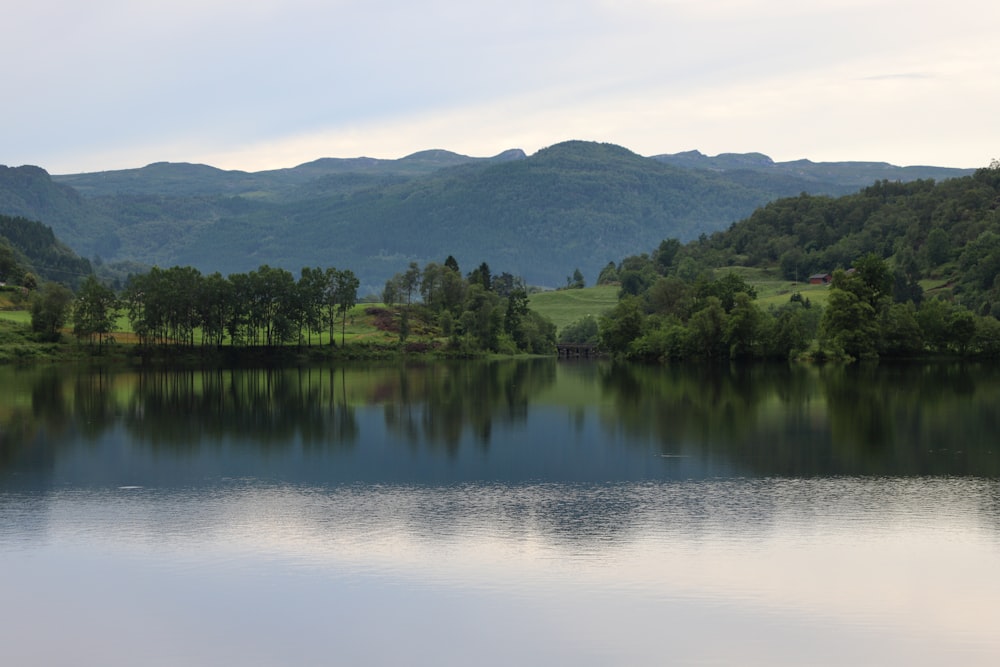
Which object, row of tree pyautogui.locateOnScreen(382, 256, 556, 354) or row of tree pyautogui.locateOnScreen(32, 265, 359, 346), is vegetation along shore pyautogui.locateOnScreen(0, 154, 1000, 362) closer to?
row of tree pyautogui.locateOnScreen(32, 265, 359, 346)

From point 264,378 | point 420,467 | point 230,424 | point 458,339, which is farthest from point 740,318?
point 420,467

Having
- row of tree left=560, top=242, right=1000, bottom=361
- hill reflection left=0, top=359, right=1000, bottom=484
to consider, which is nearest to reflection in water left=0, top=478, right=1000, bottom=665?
hill reflection left=0, top=359, right=1000, bottom=484

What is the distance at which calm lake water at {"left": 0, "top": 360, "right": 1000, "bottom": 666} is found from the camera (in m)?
25.2

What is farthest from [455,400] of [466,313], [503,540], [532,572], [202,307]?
[466,313]

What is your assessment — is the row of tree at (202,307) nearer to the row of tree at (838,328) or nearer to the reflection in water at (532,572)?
the row of tree at (838,328)

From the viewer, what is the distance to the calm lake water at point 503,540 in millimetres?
25156

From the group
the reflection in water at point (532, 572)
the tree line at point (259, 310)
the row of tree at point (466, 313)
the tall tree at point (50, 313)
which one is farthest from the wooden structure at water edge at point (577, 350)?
the reflection in water at point (532, 572)

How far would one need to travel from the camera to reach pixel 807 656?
78.2 ft

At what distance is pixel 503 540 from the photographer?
111 ft

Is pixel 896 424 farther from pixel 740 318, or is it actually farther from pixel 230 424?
pixel 740 318

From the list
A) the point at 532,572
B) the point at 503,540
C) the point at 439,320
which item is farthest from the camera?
the point at 439,320

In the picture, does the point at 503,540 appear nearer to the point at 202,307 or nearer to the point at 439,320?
the point at 202,307

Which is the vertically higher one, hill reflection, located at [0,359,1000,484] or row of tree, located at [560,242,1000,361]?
row of tree, located at [560,242,1000,361]

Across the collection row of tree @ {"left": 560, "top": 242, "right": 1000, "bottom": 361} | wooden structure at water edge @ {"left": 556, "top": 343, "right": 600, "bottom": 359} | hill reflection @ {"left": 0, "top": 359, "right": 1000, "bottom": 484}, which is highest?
row of tree @ {"left": 560, "top": 242, "right": 1000, "bottom": 361}
